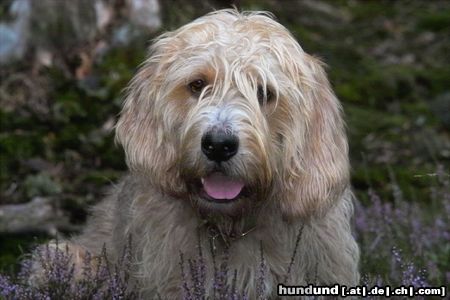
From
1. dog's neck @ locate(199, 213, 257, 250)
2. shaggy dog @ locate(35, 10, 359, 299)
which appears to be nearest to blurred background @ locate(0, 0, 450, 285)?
shaggy dog @ locate(35, 10, 359, 299)

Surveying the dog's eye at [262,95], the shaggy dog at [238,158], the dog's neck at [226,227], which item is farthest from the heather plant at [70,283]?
the dog's eye at [262,95]

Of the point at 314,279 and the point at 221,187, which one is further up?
the point at 221,187

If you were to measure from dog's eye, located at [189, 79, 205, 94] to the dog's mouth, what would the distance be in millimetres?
431

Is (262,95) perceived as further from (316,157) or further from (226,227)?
(226,227)

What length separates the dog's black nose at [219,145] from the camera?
14.2 ft

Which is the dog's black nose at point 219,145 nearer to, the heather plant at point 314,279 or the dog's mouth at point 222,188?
the dog's mouth at point 222,188

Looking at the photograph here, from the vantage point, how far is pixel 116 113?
7957 mm

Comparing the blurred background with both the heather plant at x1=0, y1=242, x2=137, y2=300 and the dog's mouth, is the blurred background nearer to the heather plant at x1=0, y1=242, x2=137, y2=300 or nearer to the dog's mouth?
the heather plant at x1=0, y1=242, x2=137, y2=300

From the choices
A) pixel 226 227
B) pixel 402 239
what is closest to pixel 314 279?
pixel 226 227

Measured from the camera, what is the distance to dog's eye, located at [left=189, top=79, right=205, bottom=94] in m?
4.71

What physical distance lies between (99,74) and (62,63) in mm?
326

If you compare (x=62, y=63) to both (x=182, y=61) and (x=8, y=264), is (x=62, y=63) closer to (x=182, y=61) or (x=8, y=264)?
(x=8, y=264)

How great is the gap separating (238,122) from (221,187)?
354 millimetres

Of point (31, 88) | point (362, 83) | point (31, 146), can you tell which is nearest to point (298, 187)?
point (31, 146)
